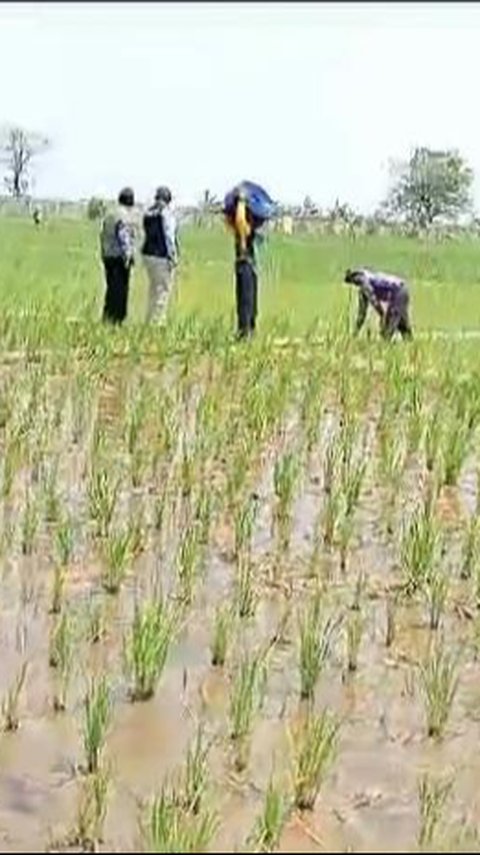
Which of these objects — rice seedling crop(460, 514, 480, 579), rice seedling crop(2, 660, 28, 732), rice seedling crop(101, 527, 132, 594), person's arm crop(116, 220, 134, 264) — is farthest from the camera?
person's arm crop(116, 220, 134, 264)

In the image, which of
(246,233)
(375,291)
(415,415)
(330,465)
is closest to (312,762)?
(330,465)

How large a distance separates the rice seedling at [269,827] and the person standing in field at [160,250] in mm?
7388

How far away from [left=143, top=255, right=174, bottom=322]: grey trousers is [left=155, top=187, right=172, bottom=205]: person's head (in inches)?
17.6

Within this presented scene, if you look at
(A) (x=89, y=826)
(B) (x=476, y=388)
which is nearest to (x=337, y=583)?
(A) (x=89, y=826)

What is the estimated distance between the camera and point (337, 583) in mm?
4699

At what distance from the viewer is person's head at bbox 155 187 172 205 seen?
10023 millimetres

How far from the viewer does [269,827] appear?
2.82 m

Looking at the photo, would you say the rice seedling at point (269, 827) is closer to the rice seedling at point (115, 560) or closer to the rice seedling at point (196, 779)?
the rice seedling at point (196, 779)

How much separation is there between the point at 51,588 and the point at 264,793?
1420mm

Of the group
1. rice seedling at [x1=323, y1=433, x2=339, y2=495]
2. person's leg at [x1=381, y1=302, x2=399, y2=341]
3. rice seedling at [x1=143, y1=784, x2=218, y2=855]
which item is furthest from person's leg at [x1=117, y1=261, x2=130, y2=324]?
rice seedling at [x1=143, y1=784, x2=218, y2=855]

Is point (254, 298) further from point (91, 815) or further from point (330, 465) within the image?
point (91, 815)

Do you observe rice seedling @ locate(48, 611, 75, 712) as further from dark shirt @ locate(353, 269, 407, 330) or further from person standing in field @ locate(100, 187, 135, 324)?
dark shirt @ locate(353, 269, 407, 330)

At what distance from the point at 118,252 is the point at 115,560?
6015mm

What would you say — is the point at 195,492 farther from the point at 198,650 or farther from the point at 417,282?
the point at 417,282
